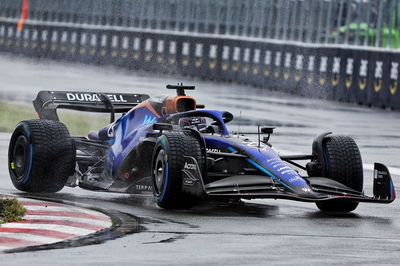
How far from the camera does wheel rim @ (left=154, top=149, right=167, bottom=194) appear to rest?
12.3 metres

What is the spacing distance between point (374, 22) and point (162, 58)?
9152mm

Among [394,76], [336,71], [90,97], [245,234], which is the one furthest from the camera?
[336,71]

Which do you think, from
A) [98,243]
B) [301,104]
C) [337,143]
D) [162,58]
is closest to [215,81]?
[162,58]

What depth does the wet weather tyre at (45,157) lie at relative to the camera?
13289 millimetres

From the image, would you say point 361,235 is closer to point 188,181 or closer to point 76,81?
point 188,181

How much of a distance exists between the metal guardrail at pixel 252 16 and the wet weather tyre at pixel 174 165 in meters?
20.4

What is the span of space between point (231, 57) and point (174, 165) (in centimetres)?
2706

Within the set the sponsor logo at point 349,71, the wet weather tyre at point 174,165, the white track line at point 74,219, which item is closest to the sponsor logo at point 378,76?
the sponsor logo at point 349,71

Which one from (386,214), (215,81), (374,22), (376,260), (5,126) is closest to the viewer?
(376,260)

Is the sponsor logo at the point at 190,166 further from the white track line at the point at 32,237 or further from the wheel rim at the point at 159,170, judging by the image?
the white track line at the point at 32,237

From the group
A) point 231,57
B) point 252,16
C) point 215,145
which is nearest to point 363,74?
point 231,57

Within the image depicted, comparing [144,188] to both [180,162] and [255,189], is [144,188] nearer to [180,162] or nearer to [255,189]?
[180,162]

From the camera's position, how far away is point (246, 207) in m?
13.0

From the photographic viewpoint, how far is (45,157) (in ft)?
43.6
